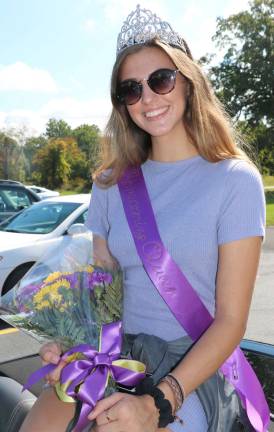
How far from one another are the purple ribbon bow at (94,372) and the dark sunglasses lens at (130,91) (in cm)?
96

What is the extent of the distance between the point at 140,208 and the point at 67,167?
228 ft

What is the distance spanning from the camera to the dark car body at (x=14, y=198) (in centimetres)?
1090

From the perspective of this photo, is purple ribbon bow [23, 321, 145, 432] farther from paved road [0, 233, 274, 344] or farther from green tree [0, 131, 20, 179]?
green tree [0, 131, 20, 179]

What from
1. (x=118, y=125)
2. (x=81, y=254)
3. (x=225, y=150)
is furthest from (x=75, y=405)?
(x=118, y=125)

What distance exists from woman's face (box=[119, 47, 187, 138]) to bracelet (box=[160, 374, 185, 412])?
994 millimetres

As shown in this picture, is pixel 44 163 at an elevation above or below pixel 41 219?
below

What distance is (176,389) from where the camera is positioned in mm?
1705

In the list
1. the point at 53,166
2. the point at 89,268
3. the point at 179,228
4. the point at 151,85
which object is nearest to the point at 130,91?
the point at 151,85

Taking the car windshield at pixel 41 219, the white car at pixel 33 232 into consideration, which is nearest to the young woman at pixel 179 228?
the white car at pixel 33 232

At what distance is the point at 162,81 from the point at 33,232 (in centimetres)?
623

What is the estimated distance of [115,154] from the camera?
97.4 inches

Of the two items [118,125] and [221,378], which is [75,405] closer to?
[221,378]

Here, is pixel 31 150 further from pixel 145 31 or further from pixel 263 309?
pixel 145 31

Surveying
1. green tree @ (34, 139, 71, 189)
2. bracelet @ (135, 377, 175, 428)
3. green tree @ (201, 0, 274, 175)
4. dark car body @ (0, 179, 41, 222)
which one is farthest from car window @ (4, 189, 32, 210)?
green tree @ (34, 139, 71, 189)
